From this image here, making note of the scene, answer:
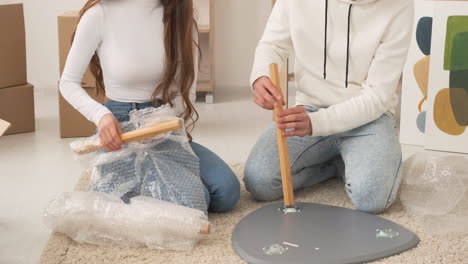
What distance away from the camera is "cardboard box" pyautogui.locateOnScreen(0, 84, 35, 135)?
2.25 meters

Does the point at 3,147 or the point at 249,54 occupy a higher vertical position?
the point at 249,54

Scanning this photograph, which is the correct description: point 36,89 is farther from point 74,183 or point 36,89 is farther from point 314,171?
point 314,171

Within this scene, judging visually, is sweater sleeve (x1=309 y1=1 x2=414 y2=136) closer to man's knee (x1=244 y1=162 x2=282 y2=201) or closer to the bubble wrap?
man's knee (x1=244 y1=162 x2=282 y2=201)

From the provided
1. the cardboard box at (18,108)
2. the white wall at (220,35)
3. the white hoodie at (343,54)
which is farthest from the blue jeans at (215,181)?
the white wall at (220,35)

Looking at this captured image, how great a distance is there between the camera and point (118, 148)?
1.43m

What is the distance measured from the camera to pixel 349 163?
5.14 ft

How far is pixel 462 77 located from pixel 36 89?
1.72 meters

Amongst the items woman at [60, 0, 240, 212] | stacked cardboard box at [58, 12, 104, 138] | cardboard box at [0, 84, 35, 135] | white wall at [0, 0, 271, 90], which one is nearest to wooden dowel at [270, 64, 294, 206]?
woman at [60, 0, 240, 212]

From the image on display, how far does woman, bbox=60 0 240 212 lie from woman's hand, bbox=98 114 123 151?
6cm

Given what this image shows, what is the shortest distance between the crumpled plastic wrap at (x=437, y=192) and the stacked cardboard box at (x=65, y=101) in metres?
1.00

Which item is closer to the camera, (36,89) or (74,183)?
(74,183)

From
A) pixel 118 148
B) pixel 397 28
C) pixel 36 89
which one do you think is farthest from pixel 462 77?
pixel 36 89

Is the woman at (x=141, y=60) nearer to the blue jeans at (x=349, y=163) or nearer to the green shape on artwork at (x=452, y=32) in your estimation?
the blue jeans at (x=349, y=163)

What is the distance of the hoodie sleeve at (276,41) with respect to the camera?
1647mm
